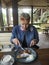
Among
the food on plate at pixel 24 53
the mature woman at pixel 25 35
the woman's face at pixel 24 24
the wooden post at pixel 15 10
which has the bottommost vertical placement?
the food on plate at pixel 24 53

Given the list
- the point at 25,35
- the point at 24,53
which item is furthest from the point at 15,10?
the point at 24,53

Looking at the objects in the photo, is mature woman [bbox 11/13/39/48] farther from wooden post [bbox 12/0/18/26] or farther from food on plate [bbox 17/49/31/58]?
wooden post [bbox 12/0/18/26]

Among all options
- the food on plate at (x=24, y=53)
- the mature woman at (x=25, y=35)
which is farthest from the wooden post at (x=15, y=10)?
the food on plate at (x=24, y=53)

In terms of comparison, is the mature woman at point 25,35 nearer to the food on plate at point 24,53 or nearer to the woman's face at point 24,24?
the woman's face at point 24,24

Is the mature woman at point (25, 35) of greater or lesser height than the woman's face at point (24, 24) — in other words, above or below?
below

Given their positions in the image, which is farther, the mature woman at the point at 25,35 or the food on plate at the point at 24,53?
the mature woman at the point at 25,35

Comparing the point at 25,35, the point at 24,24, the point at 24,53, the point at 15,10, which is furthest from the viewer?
the point at 15,10

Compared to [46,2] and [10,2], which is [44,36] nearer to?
[46,2]

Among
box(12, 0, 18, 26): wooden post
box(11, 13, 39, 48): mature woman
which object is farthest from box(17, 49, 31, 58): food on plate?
box(12, 0, 18, 26): wooden post

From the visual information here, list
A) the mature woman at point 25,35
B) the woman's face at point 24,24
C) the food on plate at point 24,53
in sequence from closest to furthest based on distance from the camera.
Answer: the food on plate at point 24,53, the woman's face at point 24,24, the mature woman at point 25,35

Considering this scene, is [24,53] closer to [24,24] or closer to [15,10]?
[24,24]

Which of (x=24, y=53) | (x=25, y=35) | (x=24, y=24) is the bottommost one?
(x=24, y=53)

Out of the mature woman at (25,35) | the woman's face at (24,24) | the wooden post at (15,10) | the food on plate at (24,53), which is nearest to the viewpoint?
the food on plate at (24,53)

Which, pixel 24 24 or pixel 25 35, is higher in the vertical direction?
pixel 24 24
